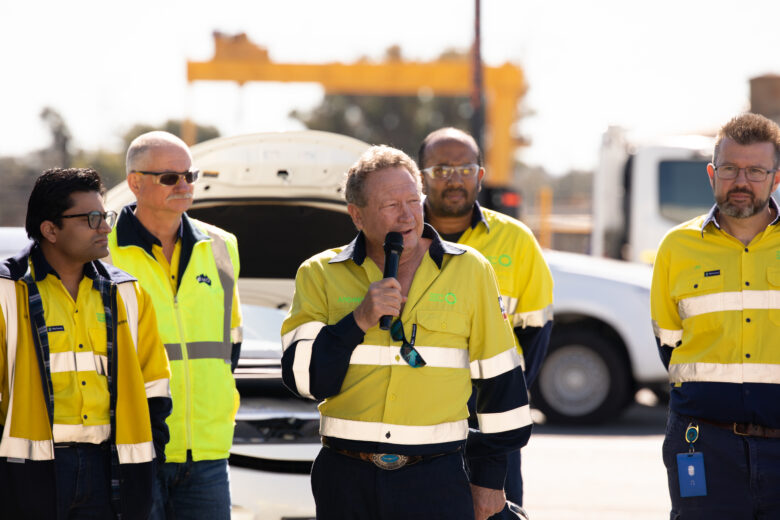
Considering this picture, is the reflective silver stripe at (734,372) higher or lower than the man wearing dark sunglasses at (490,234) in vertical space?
lower

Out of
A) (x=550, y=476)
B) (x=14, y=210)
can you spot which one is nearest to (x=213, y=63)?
(x=14, y=210)

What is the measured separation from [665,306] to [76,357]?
7.23 feet

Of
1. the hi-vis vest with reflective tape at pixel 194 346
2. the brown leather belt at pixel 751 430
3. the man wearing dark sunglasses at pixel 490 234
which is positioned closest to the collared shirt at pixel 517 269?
the man wearing dark sunglasses at pixel 490 234

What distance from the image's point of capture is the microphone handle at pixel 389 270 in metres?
3.07

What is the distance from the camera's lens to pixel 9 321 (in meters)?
3.26

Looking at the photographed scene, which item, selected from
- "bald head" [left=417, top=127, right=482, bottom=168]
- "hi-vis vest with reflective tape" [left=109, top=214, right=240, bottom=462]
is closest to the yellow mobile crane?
"bald head" [left=417, top=127, right=482, bottom=168]

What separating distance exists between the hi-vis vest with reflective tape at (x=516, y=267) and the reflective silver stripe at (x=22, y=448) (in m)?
2.08

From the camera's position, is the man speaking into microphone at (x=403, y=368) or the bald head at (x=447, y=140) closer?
the man speaking into microphone at (x=403, y=368)

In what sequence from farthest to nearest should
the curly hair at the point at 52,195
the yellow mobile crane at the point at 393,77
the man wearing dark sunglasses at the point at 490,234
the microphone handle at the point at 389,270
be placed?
the yellow mobile crane at the point at 393,77 < the man wearing dark sunglasses at the point at 490,234 < the curly hair at the point at 52,195 < the microphone handle at the point at 389,270

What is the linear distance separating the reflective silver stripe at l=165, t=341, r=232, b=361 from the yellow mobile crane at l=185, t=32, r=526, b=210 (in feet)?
73.3

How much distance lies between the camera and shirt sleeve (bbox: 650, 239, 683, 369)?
411 centimetres

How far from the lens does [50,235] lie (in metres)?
3.41

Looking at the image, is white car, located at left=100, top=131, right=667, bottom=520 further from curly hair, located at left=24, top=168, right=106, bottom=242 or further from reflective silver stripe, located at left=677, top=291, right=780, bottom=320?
reflective silver stripe, located at left=677, top=291, right=780, bottom=320

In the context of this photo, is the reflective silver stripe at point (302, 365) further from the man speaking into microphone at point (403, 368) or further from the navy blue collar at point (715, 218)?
the navy blue collar at point (715, 218)
